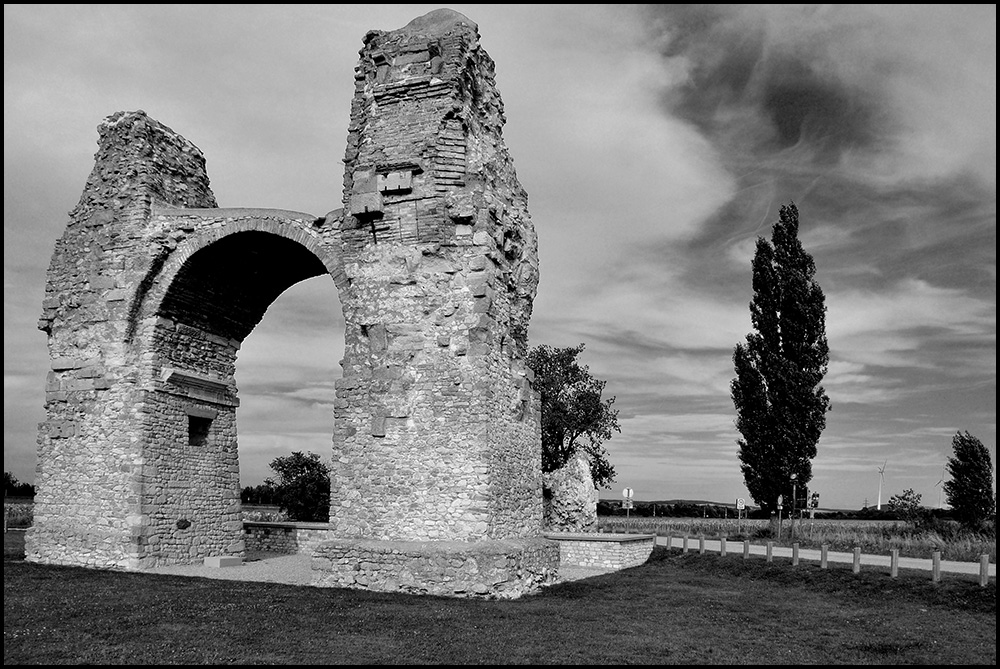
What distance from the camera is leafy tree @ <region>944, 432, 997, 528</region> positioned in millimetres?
31438

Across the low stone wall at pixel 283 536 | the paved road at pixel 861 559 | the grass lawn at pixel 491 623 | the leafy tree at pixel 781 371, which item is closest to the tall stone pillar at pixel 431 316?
the grass lawn at pixel 491 623

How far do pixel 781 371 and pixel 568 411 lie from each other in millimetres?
12354

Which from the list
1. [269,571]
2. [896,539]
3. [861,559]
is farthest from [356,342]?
[896,539]

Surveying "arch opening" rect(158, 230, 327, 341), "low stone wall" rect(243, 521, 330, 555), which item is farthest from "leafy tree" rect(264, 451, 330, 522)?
"arch opening" rect(158, 230, 327, 341)

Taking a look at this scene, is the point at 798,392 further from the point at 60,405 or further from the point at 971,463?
the point at 60,405

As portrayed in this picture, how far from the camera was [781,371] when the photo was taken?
2872 centimetres

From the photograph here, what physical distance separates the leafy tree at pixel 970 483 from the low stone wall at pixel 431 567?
2343cm

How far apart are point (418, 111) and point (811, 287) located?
18820 millimetres

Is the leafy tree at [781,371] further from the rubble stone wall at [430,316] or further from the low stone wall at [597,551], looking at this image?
the rubble stone wall at [430,316]

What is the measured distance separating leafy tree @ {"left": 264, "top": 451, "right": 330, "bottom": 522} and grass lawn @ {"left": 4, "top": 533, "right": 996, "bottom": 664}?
50.3 ft

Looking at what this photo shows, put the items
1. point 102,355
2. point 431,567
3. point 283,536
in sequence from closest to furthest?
point 431,567 < point 102,355 < point 283,536

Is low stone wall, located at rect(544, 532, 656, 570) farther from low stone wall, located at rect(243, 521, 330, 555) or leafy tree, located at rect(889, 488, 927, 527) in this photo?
leafy tree, located at rect(889, 488, 927, 527)

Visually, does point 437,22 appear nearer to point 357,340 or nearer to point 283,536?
point 357,340

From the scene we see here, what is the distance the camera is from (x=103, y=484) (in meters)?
17.4
